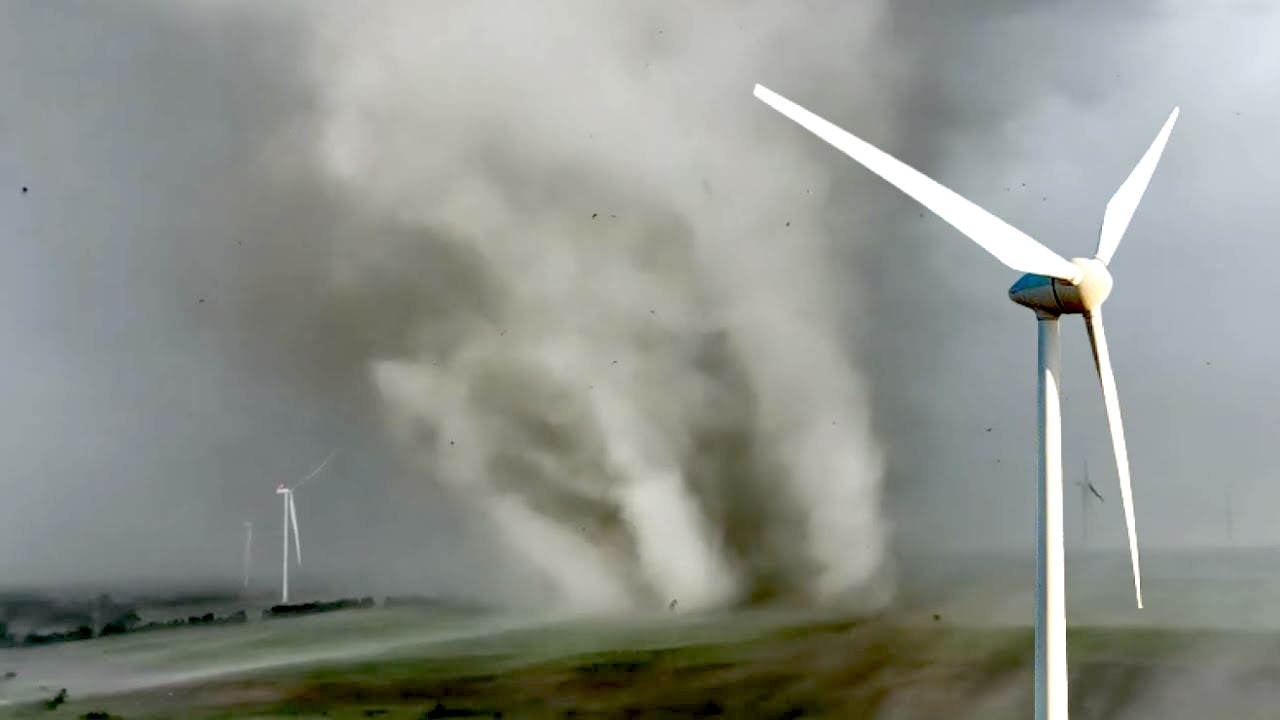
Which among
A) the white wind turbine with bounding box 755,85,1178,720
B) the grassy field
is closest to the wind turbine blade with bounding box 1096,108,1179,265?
the white wind turbine with bounding box 755,85,1178,720

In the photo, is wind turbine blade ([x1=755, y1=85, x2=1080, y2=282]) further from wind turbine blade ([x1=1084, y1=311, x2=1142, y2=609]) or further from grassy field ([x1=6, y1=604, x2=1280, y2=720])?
grassy field ([x1=6, y1=604, x2=1280, y2=720])

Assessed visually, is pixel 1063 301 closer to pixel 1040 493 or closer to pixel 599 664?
pixel 1040 493

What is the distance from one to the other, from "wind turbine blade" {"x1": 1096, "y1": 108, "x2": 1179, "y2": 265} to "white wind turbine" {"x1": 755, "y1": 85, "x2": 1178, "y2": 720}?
5.71ft

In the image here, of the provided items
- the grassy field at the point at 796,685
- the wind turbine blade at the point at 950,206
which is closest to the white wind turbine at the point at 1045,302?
the wind turbine blade at the point at 950,206

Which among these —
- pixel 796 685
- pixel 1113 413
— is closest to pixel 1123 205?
pixel 1113 413

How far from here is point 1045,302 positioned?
4228 cm

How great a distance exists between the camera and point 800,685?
169m

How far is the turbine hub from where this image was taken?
41250 mm

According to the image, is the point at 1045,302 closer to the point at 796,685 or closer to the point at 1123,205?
the point at 1123,205

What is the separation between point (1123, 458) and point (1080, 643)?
16146 centimetres

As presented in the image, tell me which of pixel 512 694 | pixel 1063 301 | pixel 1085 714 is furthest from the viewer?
pixel 512 694

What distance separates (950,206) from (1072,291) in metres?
5.54

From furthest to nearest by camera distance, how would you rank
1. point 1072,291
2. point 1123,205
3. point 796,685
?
point 796,685 < point 1123,205 < point 1072,291

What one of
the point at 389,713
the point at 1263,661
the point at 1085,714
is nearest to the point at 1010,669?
the point at 1085,714
